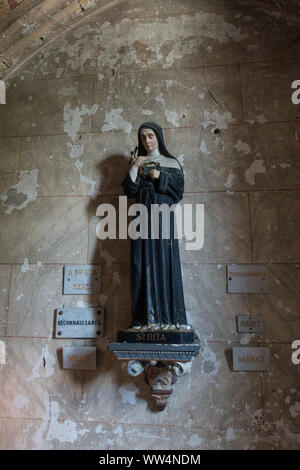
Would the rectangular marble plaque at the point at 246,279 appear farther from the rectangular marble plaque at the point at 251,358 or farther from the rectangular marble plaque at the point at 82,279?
the rectangular marble plaque at the point at 82,279

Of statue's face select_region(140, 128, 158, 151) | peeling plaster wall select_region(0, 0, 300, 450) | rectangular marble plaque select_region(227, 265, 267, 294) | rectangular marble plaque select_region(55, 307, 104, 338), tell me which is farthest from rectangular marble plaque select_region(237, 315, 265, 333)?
statue's face select_region(140, 128, 158, 151)

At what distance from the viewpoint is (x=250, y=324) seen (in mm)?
2869

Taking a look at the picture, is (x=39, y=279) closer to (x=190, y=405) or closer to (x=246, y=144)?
(x=190, y=405)

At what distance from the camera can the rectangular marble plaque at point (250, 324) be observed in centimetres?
286

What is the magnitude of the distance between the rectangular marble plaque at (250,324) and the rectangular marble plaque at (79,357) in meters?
1.04

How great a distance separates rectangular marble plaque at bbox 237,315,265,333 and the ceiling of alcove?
2416 mm

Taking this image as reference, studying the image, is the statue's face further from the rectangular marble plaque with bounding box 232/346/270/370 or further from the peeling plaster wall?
the rectangular marble plaque with bounding box 232/346/270/370

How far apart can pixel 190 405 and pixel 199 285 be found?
817 millimetres

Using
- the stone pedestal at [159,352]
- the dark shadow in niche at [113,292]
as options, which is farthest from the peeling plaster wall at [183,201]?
the stone pedestal at [159,352]

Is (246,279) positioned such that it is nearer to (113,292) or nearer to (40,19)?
(113,292)

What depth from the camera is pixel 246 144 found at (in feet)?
10.5

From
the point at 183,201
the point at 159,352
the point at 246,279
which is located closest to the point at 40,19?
the point at 183,201

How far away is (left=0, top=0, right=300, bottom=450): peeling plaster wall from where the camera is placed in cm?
280
